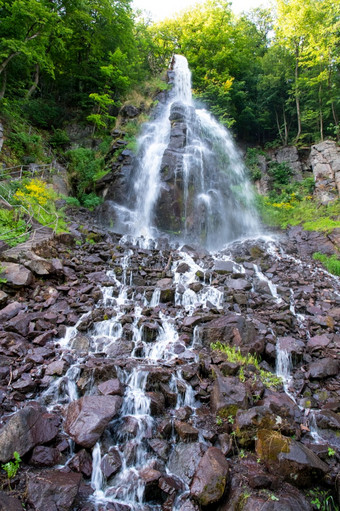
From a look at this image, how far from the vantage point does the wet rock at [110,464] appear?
133 inches

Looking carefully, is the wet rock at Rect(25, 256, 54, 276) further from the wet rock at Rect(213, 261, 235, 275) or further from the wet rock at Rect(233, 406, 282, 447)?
the wet rock at Rect(233, 406, 282, 447)

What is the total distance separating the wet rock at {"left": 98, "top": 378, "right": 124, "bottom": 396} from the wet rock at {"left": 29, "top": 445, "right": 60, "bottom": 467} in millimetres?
1035

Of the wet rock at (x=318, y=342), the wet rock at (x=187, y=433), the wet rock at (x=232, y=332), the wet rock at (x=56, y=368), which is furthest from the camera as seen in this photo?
the wet rock at (x=318, y=342)

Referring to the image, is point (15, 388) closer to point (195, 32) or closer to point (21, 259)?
point (21, 259)

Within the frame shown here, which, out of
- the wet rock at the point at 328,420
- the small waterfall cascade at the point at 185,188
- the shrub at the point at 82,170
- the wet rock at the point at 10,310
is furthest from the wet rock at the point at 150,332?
the shrub at the point at 82,170

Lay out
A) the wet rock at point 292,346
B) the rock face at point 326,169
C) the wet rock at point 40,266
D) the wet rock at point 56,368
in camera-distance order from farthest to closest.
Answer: the rock face at point 326,169
the wet rock at point 40,266
the wet rock at point 292,346
the wet rock at point 56,368

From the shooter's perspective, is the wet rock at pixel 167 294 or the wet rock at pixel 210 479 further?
the wet rock at pixel 167 294

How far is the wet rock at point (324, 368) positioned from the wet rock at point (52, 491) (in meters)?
4.50

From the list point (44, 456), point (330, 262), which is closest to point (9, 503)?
point (44, 456)

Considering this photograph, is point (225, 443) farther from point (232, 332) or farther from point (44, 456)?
point (232, 332)

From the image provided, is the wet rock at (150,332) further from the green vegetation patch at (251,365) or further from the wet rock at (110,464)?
the wet rock at (110,464)

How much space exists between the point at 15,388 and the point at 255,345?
15.1 feet

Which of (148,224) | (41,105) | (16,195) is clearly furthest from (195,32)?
(16,195)

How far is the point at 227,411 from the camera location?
13.8ft
